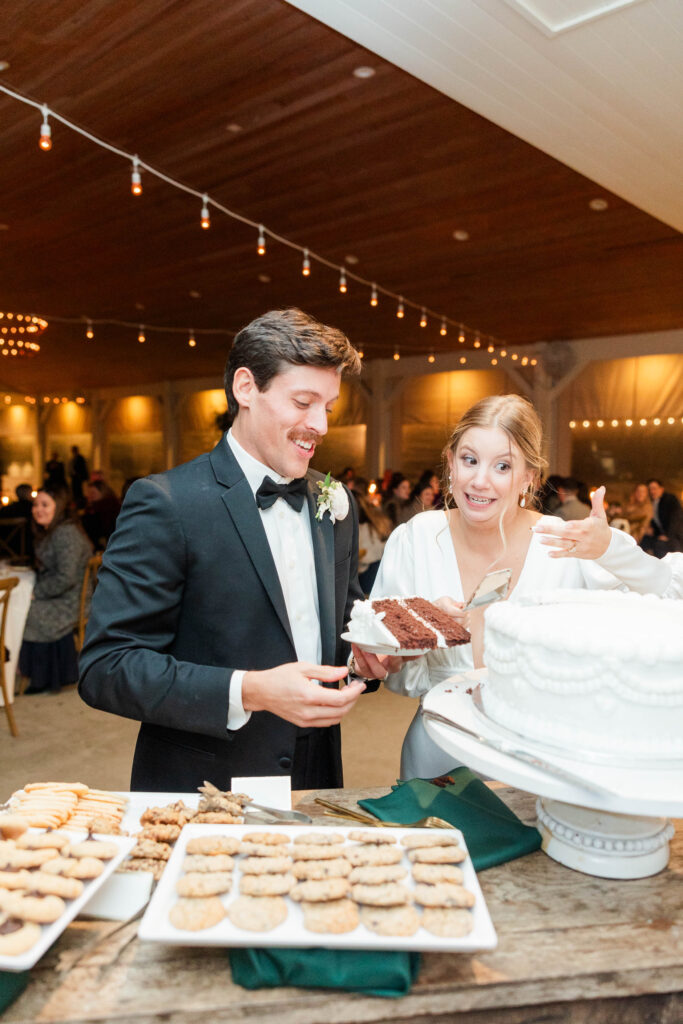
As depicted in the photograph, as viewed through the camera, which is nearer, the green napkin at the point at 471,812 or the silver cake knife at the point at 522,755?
the silver cake knife at the point at 522,755

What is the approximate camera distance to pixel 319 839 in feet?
3.87

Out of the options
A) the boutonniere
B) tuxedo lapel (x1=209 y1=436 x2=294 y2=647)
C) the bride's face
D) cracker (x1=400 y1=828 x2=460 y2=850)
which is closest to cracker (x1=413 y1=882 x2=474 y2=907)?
cracker (x1=400 y1=828 x2=460 y2=850)

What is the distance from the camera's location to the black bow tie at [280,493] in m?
1.86

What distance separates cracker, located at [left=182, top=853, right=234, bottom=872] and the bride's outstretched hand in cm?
111

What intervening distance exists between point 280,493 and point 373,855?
981mm

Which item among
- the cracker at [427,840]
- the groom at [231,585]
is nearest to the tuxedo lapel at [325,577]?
the groom at [231,585]

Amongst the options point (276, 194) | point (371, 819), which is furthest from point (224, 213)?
point (371, 819)

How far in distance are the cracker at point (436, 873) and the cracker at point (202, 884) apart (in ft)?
0.92

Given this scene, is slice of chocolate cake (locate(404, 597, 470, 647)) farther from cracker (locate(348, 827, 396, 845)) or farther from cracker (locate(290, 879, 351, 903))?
cracker (locate(290, 879, 351, 903))

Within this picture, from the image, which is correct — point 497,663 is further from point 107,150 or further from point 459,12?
point 107,150

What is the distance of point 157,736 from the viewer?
6.02 ft

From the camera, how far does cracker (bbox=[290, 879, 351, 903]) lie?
100 centimetres

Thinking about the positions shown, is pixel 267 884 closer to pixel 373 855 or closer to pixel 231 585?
pixel 373 855

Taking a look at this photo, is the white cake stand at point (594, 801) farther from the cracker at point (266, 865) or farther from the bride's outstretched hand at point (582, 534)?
the bride's outstretched hand at point (582, 534)
